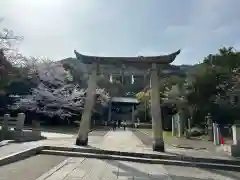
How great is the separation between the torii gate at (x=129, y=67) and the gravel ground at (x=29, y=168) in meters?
3.04

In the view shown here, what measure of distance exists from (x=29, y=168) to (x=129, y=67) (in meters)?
8.03

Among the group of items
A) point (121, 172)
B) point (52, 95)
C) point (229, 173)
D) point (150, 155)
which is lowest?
point (229, 173)

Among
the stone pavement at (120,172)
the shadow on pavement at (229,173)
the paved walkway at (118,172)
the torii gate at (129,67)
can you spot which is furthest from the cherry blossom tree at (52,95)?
the shadow on pavement at (229,173)

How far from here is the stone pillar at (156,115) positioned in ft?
41.8

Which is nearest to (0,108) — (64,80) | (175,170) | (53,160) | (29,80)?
(29,80)

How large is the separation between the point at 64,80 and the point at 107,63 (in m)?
20.6

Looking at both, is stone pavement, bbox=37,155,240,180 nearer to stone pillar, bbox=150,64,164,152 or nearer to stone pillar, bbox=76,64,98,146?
stone pillar, bbox=150,64,164,152

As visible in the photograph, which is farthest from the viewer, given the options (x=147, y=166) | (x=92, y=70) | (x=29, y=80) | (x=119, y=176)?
(x=29, y=80)

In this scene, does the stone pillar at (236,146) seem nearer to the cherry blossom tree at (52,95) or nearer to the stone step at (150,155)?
the stone step at (150,155)

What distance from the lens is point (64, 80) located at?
110 ft

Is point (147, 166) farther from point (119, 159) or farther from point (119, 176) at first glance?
point (119, 176)

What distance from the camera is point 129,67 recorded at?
1443 centimetres

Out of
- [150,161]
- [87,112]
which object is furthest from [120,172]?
[87,112]

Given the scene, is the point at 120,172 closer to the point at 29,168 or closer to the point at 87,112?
the point at 29,168
